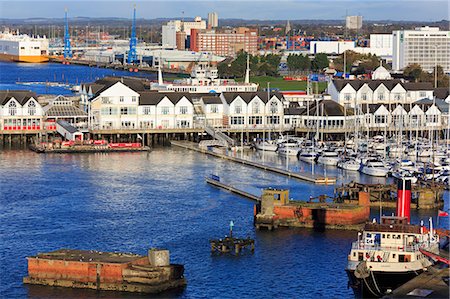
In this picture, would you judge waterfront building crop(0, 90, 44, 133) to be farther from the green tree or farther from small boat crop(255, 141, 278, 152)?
the green tree

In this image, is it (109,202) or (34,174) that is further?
(34,174)

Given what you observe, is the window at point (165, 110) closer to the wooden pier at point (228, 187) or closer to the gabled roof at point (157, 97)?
the gabled roof at point (157, 97)

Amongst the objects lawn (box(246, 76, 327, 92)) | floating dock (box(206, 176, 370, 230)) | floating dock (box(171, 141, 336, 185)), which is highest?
lawn (box(246, 76, 327, 92))

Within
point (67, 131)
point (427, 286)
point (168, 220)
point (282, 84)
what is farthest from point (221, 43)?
point (427, 286)

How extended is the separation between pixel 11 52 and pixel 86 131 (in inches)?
2631

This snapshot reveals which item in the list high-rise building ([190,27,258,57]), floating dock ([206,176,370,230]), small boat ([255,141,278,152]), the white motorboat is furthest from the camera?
high-rise building ([190,27,258,57])

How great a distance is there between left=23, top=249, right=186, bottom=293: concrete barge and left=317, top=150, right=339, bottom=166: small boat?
50.2 ft

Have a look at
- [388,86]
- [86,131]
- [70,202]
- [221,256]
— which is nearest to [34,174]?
[70,202]

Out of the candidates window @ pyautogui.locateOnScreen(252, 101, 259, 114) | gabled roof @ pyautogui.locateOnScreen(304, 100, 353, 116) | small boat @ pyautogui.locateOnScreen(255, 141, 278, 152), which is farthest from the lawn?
small boat @ pyautogui.locateOnScreen(255, 141, 278, 152)

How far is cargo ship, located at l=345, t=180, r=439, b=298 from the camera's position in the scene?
739 inches

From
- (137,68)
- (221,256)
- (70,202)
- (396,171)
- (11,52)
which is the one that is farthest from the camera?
(11,52)

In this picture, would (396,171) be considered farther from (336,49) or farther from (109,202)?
(336,49)

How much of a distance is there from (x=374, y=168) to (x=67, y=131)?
11.4m

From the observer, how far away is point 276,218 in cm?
2462
